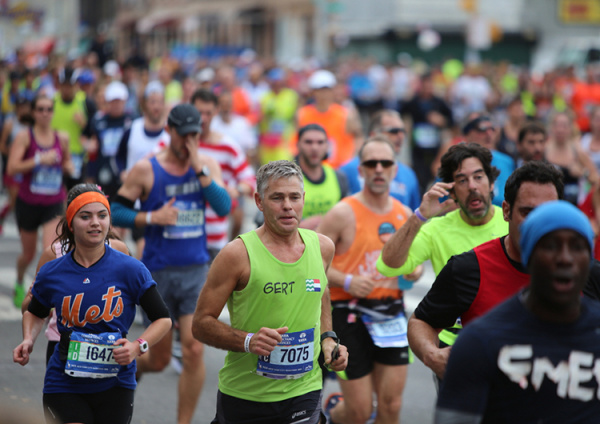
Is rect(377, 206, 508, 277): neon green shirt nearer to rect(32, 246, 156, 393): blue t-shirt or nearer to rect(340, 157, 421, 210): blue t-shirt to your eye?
rect(32, 246, 156, 393): blue t-shirt

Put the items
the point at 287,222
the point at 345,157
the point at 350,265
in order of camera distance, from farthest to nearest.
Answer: the point at 345,157 → the point at 350,265 → the point at 287,222

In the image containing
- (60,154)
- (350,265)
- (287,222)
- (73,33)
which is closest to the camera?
(287,222)

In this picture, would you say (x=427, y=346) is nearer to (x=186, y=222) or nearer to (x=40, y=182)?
(x=186, y=222)

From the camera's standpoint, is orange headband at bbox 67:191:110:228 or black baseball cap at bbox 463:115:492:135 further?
black baseball cap at bbox 463:115:492:135

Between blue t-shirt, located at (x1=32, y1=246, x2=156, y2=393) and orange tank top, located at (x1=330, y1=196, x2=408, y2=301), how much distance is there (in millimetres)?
1702

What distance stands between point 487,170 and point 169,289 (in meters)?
2.47

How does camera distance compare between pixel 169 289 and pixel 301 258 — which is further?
pixel 169 289

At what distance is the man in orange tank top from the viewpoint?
6039 mm

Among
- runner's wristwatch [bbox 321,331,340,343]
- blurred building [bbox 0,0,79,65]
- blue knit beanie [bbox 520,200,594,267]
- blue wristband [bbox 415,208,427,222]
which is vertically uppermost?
blurred building [bbox 0,0,79,65]

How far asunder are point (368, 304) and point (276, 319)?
182 cm

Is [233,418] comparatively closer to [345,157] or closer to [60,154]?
[60,154]

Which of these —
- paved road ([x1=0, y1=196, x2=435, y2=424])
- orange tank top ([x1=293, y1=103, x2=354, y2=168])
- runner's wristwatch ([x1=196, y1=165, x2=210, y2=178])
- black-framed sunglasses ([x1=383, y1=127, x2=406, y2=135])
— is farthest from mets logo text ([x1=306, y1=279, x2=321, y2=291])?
orange tank top ([x1=293, y1=103, x2=354, y2=168])

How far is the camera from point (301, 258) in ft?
14.9

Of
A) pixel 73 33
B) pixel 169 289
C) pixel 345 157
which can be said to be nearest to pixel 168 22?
pixel 73 33
